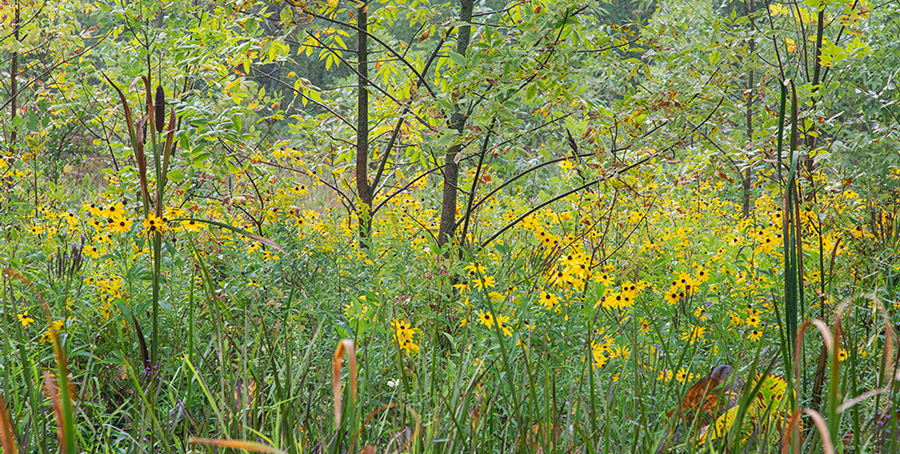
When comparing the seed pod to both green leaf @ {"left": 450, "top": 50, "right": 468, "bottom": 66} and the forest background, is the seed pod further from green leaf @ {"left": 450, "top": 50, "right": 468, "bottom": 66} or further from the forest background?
green leaf @ {"left": 450, "top": 50, "right": 468, "bottom": 66}

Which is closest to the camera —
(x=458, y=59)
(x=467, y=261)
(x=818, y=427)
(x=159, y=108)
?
(x=818, y=427)

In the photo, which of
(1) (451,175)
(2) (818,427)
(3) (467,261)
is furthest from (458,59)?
(2) (818,427)

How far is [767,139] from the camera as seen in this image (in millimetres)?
2631

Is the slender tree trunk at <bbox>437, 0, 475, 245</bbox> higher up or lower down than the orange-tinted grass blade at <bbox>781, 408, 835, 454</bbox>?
higher up

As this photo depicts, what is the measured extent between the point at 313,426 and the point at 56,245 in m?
2.19

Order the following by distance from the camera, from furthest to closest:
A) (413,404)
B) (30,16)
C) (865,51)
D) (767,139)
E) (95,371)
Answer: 1. (30,16)
2. (767,139)
3. (865,51)
4. (95,371)
5. (413,404)

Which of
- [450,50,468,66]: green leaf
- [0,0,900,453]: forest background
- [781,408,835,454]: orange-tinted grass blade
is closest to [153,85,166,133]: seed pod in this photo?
[0,0,900,453]: forest background

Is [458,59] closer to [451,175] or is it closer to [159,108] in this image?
[451,175]

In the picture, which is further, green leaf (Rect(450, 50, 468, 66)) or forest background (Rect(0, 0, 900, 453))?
green leaf (Rect(450, 50, 468, 66))

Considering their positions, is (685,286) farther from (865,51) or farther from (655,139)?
(865,51)

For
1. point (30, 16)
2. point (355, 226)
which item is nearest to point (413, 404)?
point (355, 226)

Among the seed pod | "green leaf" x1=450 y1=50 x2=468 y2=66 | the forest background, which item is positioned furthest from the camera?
"green leaf" x1=450 y1=50 x2=468 y2=66

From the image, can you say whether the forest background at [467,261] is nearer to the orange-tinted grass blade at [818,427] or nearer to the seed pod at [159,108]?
the seed pod at [159,108]

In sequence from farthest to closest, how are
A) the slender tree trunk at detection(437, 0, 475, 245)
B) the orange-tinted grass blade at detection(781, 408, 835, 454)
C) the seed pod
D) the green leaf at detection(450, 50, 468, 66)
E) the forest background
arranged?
the slender tree trunk at detection(437, 0, 475, 245)
the green leaf at detection(450, 50, 468, 66)
the forest background
the seed pod
the orange-tinted grass blade at detection(781, 408, 835, 454)
